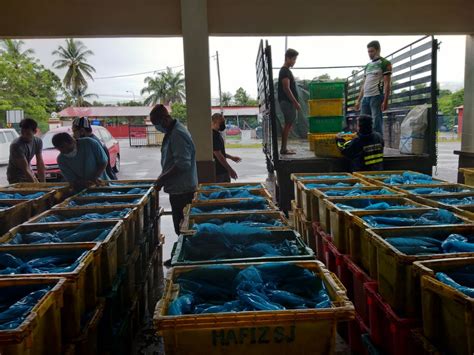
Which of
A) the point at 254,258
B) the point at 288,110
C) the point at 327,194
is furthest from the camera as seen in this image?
the point at 288,110

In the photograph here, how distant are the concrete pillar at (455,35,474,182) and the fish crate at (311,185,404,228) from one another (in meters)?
5.18

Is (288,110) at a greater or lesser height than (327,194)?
greater

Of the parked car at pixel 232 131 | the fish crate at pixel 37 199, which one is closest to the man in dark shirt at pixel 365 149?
the fish crate at pixel 37 199

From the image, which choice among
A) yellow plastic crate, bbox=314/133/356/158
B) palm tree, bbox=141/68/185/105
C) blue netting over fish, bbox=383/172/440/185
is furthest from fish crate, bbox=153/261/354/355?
palm tree, bbox=141/68/185/105

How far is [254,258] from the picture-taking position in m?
2.49

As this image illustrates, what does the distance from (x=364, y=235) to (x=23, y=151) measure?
5.51 m

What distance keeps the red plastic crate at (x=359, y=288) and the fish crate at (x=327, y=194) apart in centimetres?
79

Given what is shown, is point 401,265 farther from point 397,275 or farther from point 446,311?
point 446,311

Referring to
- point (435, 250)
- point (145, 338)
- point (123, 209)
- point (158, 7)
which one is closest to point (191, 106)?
point (158, 7)

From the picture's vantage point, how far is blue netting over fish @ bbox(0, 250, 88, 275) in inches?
97.1

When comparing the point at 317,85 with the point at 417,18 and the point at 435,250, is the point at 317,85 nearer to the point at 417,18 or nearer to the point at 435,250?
the point at 417,18

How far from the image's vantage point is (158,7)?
24.8ft

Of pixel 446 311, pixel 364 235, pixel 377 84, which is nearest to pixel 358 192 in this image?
pixel 364 235

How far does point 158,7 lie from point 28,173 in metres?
3.74
